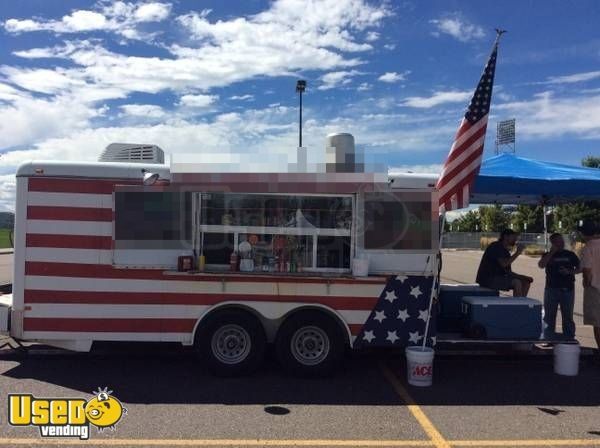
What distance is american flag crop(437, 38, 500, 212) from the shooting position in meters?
6.14

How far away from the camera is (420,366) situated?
589cm

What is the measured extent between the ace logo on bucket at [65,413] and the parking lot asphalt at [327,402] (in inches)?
4.1

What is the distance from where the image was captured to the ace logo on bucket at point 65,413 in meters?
4.73

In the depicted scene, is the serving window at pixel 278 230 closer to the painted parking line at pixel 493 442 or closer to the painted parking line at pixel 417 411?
the painted parking line at pixel 417 411

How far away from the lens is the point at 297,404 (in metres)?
5.34

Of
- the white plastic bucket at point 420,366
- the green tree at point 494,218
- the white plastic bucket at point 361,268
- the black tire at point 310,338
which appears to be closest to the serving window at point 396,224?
the white plastic bucket at point 361,268

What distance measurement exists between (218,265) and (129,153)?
1848mm

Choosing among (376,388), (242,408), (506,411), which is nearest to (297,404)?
(242,408)

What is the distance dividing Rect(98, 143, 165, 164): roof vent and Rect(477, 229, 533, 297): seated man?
4783 millimetres

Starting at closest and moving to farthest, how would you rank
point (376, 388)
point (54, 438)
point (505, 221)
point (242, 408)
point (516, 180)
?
point (54, 438) < point (242, 408) < point (376, 388) < point (516, 180) < point (505, 221)

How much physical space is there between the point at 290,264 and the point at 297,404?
1594 mm

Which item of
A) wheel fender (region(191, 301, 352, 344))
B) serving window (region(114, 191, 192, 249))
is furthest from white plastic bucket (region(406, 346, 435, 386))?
serving window (region(114, 191, 192, 249))

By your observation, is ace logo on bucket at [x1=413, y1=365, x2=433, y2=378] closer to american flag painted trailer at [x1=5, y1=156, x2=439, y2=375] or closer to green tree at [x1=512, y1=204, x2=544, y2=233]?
american flag painted trailer at [x1=5, y1=156, x2=439, y2=375]

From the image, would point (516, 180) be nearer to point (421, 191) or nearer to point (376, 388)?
point (421, 191)
